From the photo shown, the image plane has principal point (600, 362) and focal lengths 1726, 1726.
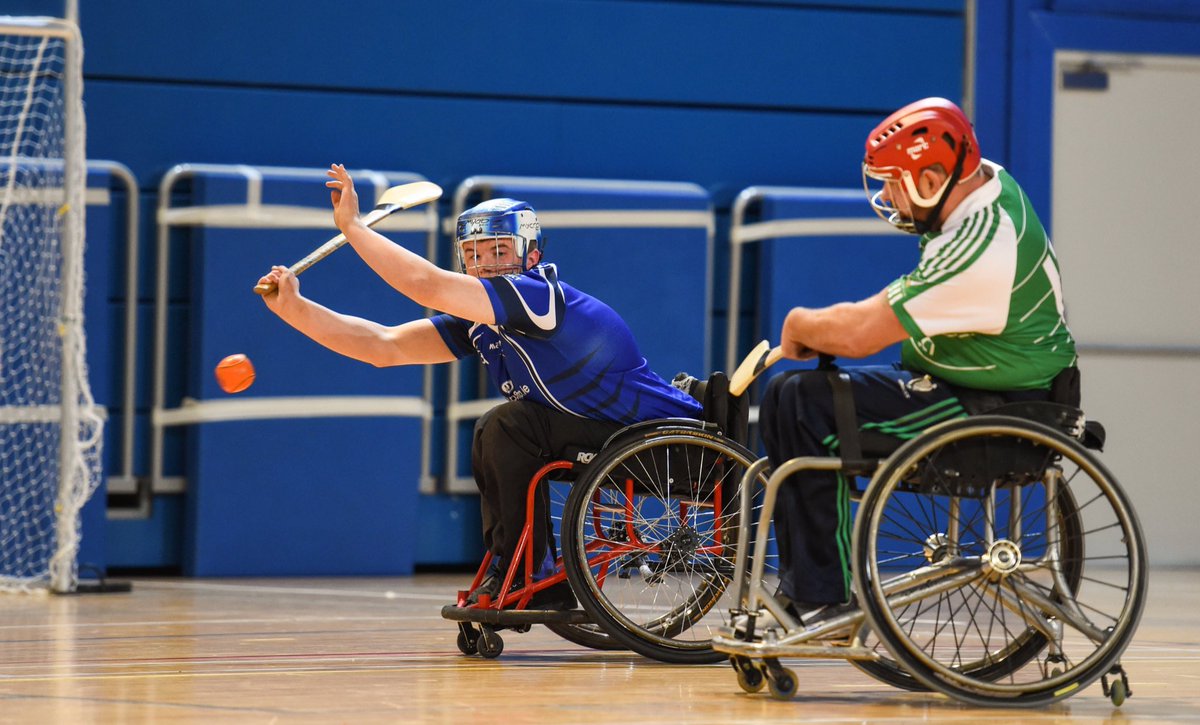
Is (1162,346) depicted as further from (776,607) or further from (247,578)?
(776,607)

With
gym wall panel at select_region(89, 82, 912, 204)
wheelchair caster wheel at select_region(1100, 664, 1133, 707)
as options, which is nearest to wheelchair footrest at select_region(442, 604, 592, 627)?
wheelchair caster wheel at select_region(1100, 664, 1133, 707)

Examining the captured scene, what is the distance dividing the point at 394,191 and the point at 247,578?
94.8 inches

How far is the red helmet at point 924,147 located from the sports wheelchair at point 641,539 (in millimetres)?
830

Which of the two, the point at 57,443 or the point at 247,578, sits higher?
the point at 57,443

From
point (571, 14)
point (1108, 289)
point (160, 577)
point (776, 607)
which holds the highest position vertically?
point (571, 14)

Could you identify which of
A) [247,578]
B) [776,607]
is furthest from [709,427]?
[247,578]

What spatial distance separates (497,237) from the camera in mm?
3920

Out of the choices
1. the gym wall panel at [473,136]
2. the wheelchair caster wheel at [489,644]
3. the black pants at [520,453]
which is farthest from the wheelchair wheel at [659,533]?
the gym wall panel at [473,136]

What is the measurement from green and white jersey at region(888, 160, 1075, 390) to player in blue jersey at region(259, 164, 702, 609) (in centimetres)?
88

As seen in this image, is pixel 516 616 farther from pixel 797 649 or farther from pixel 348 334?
pixel 797 649

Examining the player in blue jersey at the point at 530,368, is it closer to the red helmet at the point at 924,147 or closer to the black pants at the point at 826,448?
the black pants at the point at 826,448

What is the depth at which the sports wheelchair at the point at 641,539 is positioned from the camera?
370 cm

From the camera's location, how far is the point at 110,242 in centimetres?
614

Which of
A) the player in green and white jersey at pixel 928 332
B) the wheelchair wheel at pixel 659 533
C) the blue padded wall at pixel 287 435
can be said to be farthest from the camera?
the blue padded wall at pixel 287 435
